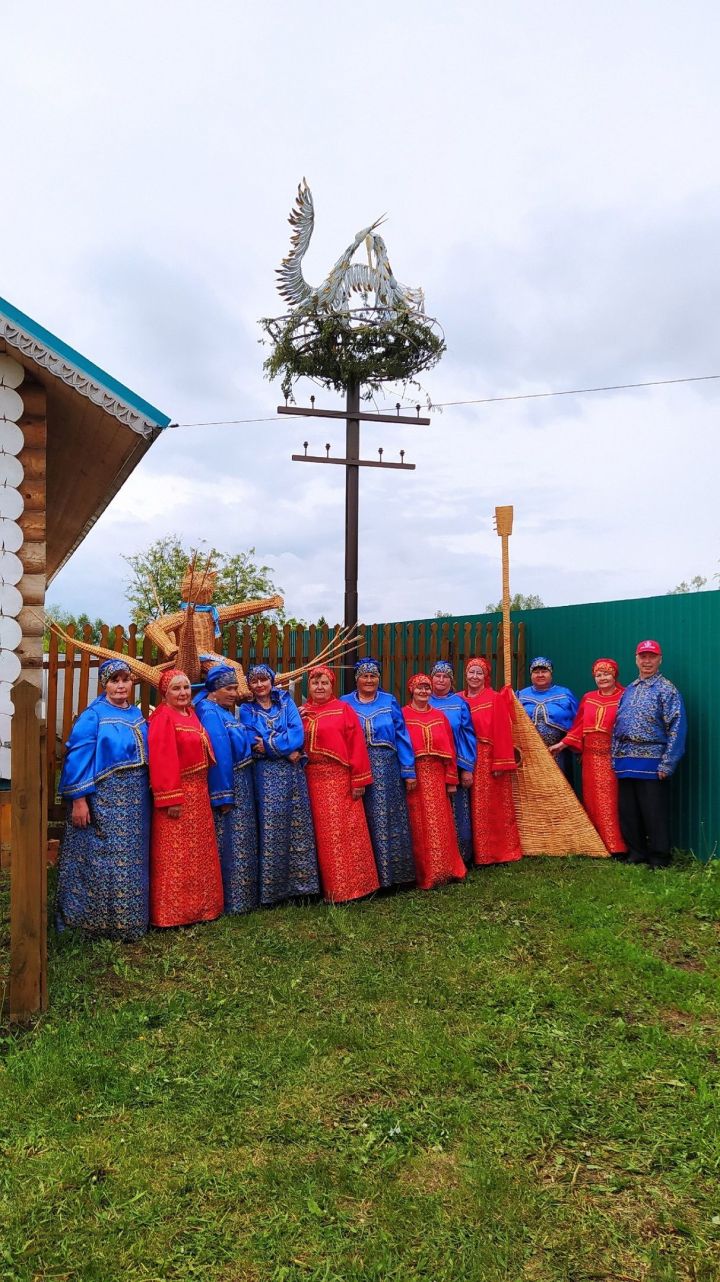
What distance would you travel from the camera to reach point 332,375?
11344 millimetres

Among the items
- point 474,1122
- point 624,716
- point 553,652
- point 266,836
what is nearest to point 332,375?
point 553,652

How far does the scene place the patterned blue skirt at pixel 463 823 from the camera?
24.2ft

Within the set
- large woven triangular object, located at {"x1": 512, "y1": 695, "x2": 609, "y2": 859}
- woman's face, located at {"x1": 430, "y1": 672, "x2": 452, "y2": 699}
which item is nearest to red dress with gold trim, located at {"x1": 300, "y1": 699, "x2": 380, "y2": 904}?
woman's face, located at {"x1": 430, "y1": 672, "x2": 452, "y2": 699}

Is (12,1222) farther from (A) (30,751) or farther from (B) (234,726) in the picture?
(B) (234,726)

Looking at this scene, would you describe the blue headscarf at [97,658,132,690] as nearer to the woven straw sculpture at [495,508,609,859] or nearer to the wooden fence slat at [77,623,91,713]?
the wooden fence slat at [77,623,91,713]

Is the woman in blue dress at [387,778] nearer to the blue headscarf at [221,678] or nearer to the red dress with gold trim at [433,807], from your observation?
the red dress with gold trim at [433,807]

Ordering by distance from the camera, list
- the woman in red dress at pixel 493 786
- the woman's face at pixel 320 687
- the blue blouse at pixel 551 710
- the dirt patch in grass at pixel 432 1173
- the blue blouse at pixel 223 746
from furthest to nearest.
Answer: the blue blouse at pixel 551 710, the woman in red dress at pixel 493 786, the woman's face at pixel 320 687, the blue blouse at pixel 223 746, the dirt patch in grass at pixel 432 1173

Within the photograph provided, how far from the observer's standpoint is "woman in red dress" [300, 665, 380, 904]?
20.8ft

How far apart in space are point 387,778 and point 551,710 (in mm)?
2125

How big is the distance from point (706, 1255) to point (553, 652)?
7045mm

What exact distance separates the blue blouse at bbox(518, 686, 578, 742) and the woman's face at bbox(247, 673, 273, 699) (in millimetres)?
2732

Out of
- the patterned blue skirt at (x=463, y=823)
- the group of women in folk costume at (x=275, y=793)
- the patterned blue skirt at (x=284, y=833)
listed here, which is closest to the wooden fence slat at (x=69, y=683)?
the group of women in folk costume at (x=275, y=793)

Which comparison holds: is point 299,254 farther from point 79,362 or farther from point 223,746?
point 223,746

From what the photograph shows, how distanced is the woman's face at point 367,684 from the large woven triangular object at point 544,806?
4.88 ft
